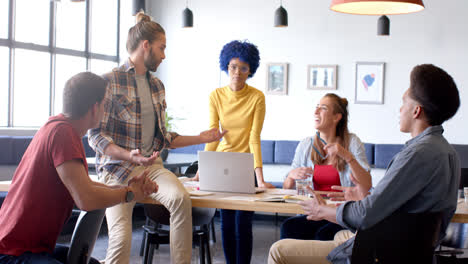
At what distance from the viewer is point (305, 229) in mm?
3145

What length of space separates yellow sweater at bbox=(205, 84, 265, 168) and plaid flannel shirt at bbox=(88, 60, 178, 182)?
2.80 ft

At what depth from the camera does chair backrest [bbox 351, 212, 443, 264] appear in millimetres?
1834

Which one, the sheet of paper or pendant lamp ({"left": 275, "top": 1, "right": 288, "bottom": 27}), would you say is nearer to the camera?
the sheet of paper

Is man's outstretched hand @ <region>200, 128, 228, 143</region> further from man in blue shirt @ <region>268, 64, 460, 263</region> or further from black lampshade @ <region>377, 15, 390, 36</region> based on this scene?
black lampshade @ <region>377, 15, 390, 36</region>

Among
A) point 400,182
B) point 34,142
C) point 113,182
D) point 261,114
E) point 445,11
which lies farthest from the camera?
point 445,11

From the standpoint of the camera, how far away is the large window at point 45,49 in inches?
278

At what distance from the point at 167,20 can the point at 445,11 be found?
4.33m

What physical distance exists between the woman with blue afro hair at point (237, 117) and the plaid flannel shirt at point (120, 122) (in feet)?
2.82

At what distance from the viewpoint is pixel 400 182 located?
186 centimetres

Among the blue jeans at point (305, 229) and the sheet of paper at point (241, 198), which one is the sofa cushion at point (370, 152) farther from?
the sheet of paper at point (241, 198)

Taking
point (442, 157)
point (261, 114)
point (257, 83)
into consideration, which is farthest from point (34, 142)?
point (257, 83)

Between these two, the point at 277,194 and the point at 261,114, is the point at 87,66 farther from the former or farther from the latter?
the point at 277,194

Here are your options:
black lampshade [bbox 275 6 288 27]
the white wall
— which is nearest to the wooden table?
black lampshade [bbox 275 6 288 27]

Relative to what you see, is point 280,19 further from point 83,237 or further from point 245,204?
point 83,237
